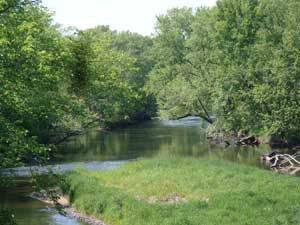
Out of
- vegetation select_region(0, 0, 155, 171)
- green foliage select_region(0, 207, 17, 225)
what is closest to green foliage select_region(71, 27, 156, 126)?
vegetation select_region(0, 0, 155, 171)

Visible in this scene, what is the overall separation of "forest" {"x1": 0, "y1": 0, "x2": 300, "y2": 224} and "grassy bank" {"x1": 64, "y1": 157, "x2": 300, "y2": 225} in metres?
3.59

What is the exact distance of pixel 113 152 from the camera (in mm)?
52969

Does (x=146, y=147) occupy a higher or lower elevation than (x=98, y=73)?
lower

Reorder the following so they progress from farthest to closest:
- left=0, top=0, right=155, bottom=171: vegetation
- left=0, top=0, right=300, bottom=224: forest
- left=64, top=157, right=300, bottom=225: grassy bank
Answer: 1. left=64, top=157, right=300, bottom=225: grassy bank
2. left=0, top=0, right=300, bottom=224: forest
3. left=0, top=0, right=155, bottom=171: vegetation

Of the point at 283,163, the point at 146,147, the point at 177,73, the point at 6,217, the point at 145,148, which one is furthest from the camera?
the point at 177,73

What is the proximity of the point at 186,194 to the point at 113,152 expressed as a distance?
2528 cm

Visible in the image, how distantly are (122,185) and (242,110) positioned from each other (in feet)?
86.6

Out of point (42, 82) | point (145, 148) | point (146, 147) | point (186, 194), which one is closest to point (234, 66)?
point (146, 147)

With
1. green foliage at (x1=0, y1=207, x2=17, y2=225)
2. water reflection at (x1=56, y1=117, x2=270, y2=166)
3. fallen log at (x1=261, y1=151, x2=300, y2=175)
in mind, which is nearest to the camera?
green foliage at (x1=0, y1=207, x2=17, y2=225)

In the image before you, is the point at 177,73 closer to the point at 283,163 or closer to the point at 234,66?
the point at 234,66

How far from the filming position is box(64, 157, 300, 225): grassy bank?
20.9 metres

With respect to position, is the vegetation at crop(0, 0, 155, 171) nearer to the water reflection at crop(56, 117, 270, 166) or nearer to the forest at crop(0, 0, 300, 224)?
the forest at crop(0, 0, 300, 224)

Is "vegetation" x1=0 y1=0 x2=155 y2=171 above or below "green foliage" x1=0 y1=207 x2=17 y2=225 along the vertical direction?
above

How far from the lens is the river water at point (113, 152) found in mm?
28991
